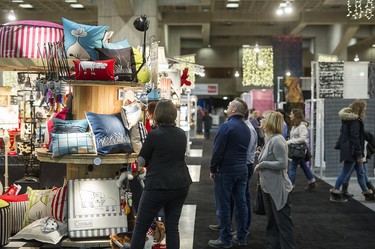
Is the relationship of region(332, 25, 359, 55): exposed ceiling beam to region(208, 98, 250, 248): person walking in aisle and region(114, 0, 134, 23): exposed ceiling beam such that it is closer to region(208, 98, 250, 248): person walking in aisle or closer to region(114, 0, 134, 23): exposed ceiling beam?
region(114, 0, 134, 23): exposed ceiling beam

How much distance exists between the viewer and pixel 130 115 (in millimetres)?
4348

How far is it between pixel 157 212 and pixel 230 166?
4.08 feet

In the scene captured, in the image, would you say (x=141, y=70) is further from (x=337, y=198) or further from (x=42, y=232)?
(x=337, y=198)

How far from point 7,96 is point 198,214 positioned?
13.1 feet

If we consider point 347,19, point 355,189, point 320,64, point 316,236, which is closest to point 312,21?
point 347,19

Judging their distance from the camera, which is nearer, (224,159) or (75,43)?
(75,43)

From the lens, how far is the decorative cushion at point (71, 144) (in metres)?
4.14

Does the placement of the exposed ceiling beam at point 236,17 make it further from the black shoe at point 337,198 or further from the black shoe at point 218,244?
the black shoe at point 218,244

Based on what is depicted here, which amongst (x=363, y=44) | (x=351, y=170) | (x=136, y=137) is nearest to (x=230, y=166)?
(x=136, y=137)

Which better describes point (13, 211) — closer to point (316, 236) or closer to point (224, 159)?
point (224, 159)

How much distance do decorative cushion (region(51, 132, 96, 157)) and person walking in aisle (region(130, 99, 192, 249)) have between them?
0.73m

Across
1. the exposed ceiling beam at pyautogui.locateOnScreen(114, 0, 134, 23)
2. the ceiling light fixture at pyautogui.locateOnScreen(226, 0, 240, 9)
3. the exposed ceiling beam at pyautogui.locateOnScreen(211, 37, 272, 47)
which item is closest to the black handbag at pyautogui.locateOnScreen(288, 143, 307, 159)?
the exposed ceiling beam at pyautogui.locateOnScreen(114, 0, 134, 23)

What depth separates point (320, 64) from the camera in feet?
32.7

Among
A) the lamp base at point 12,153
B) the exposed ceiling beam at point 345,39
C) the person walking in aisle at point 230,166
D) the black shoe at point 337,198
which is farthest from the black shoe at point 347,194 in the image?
the exposed ceiling beam at point 345,39
